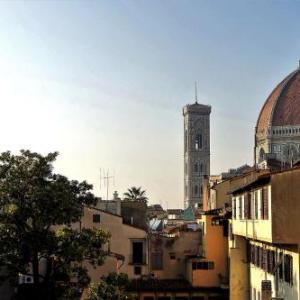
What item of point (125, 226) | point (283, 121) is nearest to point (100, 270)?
point (125, 226)

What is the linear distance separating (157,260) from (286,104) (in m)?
97.1

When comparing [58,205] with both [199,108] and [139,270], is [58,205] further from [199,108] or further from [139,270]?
[199,108]

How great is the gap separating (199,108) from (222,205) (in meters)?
133

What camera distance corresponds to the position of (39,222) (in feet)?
84.2

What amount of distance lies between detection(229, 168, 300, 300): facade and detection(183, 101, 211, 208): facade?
136742 mm

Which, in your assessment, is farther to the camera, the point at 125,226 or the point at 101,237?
the point at 125,226

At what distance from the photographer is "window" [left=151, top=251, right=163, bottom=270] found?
40.6 metres

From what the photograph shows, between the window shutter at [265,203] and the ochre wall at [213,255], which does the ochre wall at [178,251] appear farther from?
the window shutter at [265,203]

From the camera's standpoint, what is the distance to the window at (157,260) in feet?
133

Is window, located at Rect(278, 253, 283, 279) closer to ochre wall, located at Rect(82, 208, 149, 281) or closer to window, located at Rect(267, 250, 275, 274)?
window, located at Rect(267, 250, 275, 274)

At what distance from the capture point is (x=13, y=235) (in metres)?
25.3

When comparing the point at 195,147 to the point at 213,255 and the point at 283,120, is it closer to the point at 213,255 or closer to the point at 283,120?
the point at 283,120

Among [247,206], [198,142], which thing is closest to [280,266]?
[247,206]

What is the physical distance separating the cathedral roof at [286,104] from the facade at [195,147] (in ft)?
121
